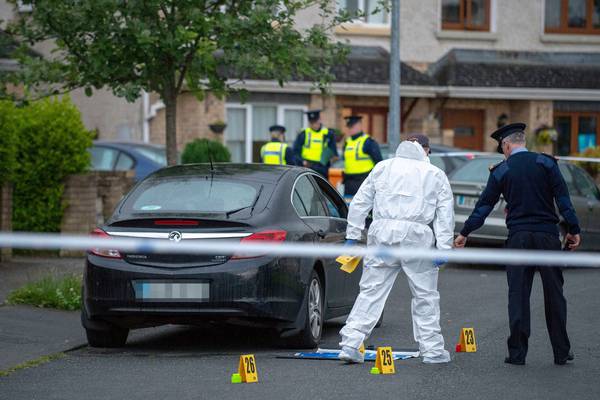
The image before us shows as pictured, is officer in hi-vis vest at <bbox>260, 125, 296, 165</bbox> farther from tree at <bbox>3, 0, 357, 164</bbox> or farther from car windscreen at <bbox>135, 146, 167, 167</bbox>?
tree at <bbox>3, 0, 357, 164</bbox>

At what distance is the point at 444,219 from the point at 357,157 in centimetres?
764

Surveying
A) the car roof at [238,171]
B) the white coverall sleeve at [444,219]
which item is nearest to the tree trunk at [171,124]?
the car roof at [238,171]

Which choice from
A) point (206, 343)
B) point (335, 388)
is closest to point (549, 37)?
point (206, 343)

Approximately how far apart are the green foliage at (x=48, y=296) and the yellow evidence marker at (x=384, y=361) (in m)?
4.37

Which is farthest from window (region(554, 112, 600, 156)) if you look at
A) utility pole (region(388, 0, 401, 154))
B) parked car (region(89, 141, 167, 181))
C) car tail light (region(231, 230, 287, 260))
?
car tail light (region(231, 230, 287, 260))

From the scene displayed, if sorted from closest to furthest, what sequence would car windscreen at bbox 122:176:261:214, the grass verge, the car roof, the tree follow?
the grass verge, car windscreen at bbox 122:176:261:214, the car roof, the tree

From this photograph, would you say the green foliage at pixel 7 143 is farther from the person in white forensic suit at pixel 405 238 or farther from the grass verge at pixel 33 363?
the person in white forensic suit at pixel 405 238

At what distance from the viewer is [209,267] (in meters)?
9.59

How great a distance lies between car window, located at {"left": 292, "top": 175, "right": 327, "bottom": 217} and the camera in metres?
10.6

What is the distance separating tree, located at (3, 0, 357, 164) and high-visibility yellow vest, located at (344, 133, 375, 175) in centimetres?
237

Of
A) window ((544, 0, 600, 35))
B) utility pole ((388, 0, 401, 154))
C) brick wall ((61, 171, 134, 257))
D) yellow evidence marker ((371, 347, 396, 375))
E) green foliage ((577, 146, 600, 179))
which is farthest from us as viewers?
window ((544, 0, 600, 35))

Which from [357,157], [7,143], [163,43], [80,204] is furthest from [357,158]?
[7,143]

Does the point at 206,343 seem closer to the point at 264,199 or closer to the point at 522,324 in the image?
the point at 264,199

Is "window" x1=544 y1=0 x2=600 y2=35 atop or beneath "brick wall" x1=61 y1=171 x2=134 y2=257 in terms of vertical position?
atop
